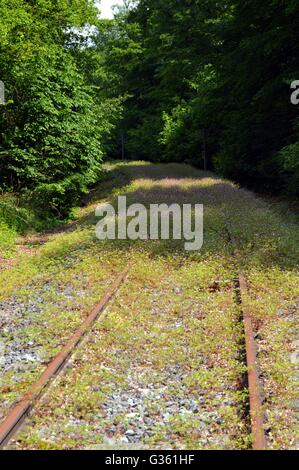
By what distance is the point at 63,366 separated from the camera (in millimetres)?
5641

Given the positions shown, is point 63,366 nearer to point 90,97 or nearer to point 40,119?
point 40,119

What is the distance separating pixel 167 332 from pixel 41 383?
2.33 meters

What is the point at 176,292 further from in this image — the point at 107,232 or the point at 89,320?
the point at 107,232

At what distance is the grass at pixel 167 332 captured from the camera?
4.50m

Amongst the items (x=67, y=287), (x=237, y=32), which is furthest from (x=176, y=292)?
(x=237, y=32)

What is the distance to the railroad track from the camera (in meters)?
4.23

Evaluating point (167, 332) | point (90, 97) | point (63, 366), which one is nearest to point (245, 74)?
point (90, 97)

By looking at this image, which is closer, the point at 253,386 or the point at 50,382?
the point at 253,386

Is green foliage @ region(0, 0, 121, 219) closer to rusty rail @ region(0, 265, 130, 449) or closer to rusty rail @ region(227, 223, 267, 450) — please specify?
rusty rail @ region(0, 265, 130, 449)

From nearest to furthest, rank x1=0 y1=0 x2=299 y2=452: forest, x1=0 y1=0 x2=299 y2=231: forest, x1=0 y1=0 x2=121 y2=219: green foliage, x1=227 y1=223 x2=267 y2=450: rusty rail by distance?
x1=227 y1=223 x2=267 y2=450: rusty rail
x1=0 y1=0 x2=299 y2=452: forest
x1=0 y1=0 x2=121 y2=219: green foliage
x1=0 y1=0 x2=299 y2=231: forest

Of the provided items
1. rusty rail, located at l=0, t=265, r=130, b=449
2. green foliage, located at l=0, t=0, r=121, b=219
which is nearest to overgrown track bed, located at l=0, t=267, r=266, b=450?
rusty rail, located at l=0, t=265, r=130, b=449

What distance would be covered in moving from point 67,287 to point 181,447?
5.26 metres

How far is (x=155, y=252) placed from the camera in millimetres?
11453

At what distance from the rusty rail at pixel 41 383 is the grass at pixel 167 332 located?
12 centimetres
